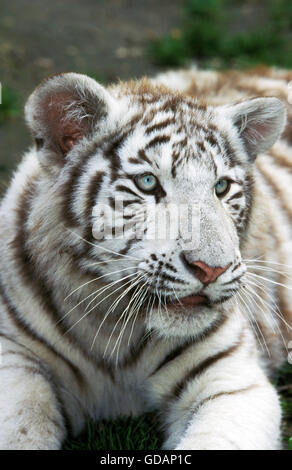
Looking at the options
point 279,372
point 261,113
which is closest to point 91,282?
point 261,113

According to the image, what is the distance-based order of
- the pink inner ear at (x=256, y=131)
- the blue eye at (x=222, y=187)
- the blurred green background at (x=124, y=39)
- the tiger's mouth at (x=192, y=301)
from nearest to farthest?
the tiger's mouth at (x=192, y=301), the blue eye at (x=222, y=187), the pink inner ear at (x=256, y=131), the blurred green background at (x=124, y=39)

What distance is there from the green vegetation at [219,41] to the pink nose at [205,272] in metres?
3.81

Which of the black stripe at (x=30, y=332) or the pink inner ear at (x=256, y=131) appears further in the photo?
the pink inner ear at (x=256, y=131)

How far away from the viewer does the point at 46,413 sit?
2.26m

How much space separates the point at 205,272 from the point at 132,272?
0.24 metres

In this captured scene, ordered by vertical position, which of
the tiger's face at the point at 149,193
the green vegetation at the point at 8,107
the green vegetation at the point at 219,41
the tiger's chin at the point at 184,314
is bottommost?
the tiger's chin at the point at 184,314

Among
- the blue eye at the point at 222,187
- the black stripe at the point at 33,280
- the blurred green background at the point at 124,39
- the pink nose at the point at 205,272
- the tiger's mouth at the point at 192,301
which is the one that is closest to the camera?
the pink nose at the point at 205,272

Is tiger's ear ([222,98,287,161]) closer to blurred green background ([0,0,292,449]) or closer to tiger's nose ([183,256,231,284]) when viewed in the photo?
tiger's nose ([183,256,231,284])

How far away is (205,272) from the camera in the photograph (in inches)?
78.3

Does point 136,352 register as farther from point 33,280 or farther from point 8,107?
point 8,107

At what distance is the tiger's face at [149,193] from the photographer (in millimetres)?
2029

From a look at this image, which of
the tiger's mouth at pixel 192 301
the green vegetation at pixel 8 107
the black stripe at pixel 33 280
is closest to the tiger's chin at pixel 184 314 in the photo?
the tiger's mouth at pixel 192 301

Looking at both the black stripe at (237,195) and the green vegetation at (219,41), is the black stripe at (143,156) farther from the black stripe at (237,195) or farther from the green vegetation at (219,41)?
the green vegetation at (219,41)

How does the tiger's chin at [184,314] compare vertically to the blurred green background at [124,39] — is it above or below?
below
